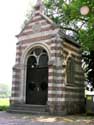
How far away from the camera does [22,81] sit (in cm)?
2430

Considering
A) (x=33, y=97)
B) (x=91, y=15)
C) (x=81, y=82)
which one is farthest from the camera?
(x=81, y=82)

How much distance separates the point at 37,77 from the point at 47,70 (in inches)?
49.9

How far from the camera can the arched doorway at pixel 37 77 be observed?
23234mm

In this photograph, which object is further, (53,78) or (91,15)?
(53,78)

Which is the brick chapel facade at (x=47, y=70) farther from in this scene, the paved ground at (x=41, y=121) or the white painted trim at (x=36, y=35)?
the paved ground at (x=41, y=121)

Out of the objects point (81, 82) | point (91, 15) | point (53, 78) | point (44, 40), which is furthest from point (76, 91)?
point (91, 15)

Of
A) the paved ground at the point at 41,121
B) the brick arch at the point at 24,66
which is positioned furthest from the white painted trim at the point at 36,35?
the paved ground at the point at 41,121

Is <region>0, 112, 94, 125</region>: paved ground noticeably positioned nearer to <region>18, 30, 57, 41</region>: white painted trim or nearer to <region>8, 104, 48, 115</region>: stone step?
<region>8, 104, 48, 115</region>: stone step

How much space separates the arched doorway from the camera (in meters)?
23.2

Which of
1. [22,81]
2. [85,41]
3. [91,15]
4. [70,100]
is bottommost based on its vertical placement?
[70,100]

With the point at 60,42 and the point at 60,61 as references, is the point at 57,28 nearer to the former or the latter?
the point at 60,42

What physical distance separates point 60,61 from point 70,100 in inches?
131

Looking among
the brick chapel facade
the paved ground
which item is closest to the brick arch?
the brick chapel facade

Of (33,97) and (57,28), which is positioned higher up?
(57,28)
